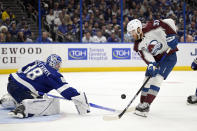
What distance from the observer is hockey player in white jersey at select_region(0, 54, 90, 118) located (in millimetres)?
3275

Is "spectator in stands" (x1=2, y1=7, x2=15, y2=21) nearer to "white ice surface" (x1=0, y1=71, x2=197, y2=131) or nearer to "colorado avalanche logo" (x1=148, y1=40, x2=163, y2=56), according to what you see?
"white ice surface" (x1=0, y1=71, x2=197, y2=131)

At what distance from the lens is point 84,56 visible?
949 centimetres

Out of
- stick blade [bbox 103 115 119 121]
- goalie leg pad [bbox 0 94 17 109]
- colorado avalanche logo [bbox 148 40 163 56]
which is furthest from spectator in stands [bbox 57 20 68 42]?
stick blade [bbox 103 115 119 121]

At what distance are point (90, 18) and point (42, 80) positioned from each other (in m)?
6.48

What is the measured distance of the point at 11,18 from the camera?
9.09m

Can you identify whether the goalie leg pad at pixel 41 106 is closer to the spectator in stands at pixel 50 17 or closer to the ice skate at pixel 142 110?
the ice skate at pixel 142 110

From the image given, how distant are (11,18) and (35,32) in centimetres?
79

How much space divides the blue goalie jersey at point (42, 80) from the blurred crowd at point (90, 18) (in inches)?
221

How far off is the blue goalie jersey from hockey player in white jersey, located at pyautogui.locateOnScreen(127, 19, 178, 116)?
79 centimetres

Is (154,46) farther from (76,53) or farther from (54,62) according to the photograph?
(76,53)

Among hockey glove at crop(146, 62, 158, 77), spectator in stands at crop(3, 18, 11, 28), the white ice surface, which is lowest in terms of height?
the white ice surface

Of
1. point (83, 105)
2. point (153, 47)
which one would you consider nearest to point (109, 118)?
point (83, 105)

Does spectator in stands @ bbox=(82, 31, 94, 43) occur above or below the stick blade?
above

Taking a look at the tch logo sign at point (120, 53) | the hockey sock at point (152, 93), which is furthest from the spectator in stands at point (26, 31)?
the hockey sock at point (152, 93)
